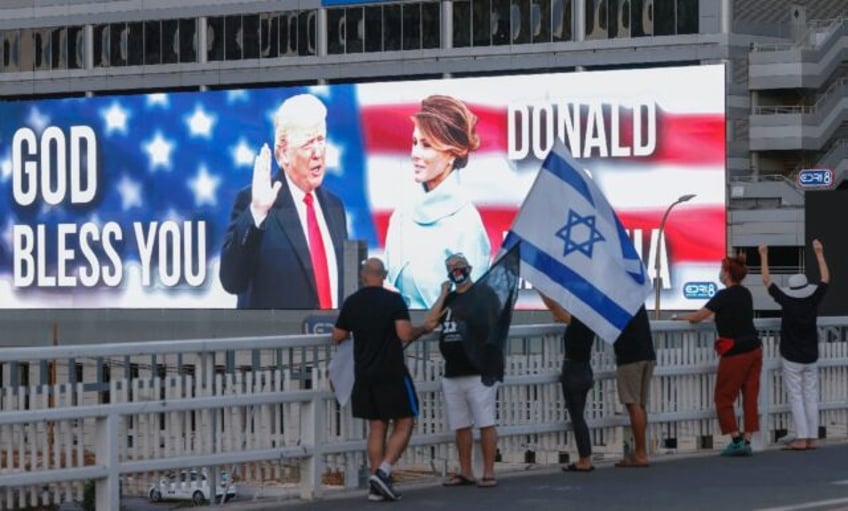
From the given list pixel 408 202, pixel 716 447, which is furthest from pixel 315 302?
pixel 716 447

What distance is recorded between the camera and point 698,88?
78.4 m

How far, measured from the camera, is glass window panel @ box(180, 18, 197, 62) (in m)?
89.9

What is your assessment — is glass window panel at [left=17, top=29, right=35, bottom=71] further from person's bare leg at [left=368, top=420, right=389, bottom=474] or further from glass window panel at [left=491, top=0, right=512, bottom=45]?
person's bare leg at [left=368, top=420, right=389, bottom=474]

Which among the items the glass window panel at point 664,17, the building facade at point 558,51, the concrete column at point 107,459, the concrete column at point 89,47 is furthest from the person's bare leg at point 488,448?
the concrete column at point 89,47

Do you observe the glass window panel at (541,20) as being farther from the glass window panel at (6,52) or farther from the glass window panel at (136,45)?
the glass window panel at (6,52)

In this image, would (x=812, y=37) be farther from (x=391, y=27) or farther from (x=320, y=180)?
(x=320, y=180)

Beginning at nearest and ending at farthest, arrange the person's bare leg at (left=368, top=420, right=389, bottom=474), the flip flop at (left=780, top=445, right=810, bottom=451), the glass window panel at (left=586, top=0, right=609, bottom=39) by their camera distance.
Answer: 1. the person's bare leg at (left=368, top=420, right=389, bottom=474)
2. the flip flop at (left=780, top=445, right=810, bottom=451)
3. the glass window panel at (left=586, top=0, right=609, bottom=39)

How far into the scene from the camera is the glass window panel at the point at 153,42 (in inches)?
3565

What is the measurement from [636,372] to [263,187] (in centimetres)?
6702

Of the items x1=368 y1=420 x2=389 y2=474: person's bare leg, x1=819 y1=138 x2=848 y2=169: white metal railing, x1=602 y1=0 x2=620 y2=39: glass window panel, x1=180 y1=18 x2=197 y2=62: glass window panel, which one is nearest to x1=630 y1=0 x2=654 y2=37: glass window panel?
x1=602 y1=0 x2=620 y2=39: glass window panel

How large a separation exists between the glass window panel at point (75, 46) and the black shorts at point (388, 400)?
259 feet

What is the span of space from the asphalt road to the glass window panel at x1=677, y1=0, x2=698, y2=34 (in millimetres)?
62449

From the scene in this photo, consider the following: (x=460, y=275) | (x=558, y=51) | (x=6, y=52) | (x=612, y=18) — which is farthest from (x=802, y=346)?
(x=6, y=52)

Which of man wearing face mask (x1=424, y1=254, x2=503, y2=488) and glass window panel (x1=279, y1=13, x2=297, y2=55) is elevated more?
glass window panel (x1=279, y1=13, x2=297, y2=55)
